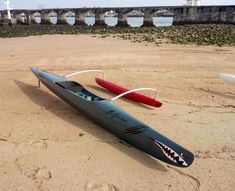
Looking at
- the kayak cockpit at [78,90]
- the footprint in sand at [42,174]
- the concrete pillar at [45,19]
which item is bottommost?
the concrete pillar at [45,19]

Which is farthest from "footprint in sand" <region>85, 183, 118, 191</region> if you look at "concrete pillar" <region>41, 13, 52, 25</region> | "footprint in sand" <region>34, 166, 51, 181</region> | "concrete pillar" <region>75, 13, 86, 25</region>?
"concrete pillar" <region>41, 13, 52, 25</region>

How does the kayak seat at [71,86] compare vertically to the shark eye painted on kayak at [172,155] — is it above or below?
above

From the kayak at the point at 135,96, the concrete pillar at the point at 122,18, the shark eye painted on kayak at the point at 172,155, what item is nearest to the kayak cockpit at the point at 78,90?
the kayak at the point at 135,96

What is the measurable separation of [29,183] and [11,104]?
2.67 m

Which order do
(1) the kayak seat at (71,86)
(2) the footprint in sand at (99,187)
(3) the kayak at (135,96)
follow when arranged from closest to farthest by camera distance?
1. (2) the footprint in sand at (99,187)
2. (1) the kayak seat at (71,86)
3. (3) the kayak at (135,96)

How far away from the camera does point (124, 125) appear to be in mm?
3619

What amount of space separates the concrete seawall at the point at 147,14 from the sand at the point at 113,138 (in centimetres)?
3078

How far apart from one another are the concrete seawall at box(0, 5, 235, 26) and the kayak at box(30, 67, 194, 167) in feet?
109

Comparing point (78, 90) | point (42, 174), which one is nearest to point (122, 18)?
point (78, 90)

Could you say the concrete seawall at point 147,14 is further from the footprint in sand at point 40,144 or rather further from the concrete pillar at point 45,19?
the footprint in sand at point 40,144

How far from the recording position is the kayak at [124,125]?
308 centimetres

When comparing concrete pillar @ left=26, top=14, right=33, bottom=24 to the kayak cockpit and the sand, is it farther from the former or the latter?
the kayak cockpit

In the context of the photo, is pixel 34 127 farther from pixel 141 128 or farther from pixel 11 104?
pixel 141 128

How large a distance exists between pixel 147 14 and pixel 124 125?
137ft
